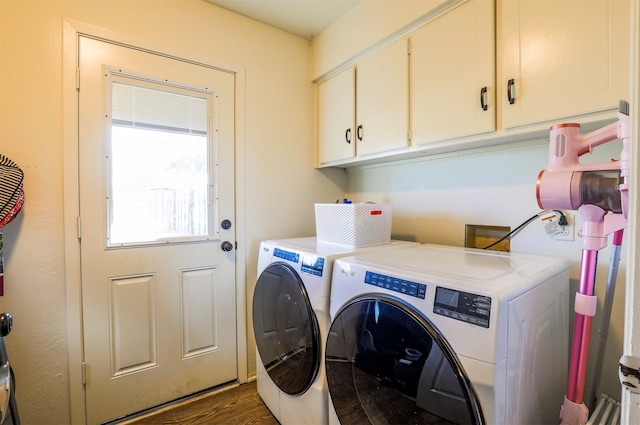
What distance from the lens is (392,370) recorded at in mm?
989

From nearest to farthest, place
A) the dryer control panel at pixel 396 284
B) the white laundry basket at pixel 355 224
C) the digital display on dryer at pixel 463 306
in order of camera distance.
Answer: the digital display on dryer at pixel 463 306, the dryer control panel at pixel 396 284, the white laundry basket at pixel 355 224

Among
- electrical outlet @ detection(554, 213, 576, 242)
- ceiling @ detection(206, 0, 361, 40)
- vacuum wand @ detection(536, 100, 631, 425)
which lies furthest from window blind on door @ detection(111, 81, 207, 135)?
electrical outlet @ detection(554, 213, 576, 242)

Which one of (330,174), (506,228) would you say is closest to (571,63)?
(506,228)

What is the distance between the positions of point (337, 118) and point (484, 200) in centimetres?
108

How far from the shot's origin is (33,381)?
1484 millimetres

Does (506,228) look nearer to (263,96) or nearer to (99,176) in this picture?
(263,96)

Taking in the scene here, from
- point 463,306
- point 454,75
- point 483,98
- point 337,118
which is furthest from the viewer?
point 337,118

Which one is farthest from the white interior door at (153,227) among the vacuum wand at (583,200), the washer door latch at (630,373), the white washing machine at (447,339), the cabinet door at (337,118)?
the washer door latch at (630,373)

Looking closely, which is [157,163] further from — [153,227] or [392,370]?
[392,370]

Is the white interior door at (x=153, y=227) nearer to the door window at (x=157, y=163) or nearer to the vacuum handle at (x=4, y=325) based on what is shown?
the door window at (x=157, y=163)

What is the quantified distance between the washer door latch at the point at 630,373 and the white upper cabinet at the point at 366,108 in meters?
1.37

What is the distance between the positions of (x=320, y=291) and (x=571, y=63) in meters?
1.26

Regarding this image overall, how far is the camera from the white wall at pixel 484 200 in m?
1.26

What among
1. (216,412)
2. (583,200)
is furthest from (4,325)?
(583,200)
